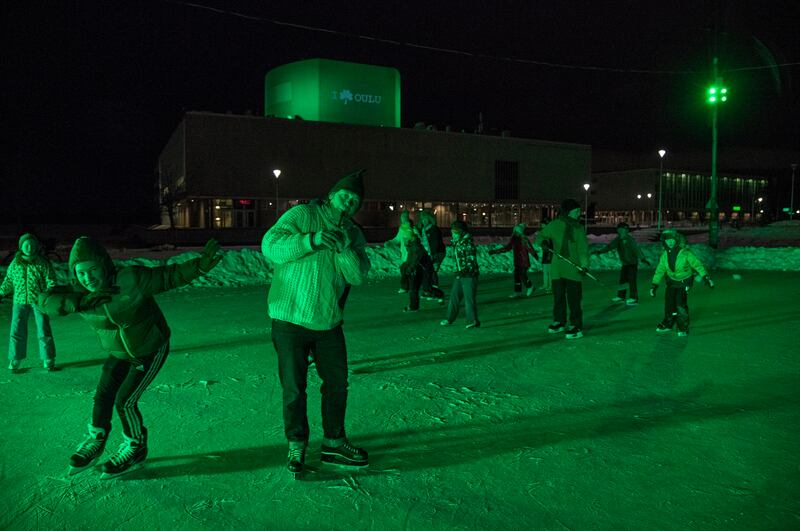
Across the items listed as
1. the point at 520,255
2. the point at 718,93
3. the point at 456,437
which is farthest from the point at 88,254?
the point at 718,93

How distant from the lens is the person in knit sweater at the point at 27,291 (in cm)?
688

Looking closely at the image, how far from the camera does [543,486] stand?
12.5 feet

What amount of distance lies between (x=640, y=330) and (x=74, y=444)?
25.2ft

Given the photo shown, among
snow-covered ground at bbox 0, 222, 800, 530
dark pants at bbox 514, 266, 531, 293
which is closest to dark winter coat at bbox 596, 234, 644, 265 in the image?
dark pants at bbox 514, 266, 531, 293

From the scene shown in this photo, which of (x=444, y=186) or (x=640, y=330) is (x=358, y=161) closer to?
(x=444, y=186)

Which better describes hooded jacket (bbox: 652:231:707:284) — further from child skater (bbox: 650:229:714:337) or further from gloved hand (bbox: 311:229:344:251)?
gloved hand (bbox: 311:229:344:251)

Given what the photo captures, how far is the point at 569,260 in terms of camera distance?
8648 mm

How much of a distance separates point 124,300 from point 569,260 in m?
6.27

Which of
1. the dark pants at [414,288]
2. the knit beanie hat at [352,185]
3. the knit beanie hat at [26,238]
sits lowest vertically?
the dark pants at [414,288]

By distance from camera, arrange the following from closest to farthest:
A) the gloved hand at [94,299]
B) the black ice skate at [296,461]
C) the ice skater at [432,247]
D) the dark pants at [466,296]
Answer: the gloved hand at [94,299] → the black ice skate at [296,461] → the dark pants at [466,296] → the ice skater at [432,247]

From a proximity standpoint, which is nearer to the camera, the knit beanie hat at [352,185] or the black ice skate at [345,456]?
the knit beanie hat at [352,185]

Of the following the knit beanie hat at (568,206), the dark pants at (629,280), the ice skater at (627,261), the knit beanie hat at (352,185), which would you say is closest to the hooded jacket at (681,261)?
the knit beanie hat at (568,206)

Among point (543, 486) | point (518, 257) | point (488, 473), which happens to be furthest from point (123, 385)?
point (518, 257)

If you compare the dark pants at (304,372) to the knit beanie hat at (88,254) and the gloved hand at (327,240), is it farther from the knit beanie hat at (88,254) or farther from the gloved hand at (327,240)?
the knit beanie hat at (88,254)
